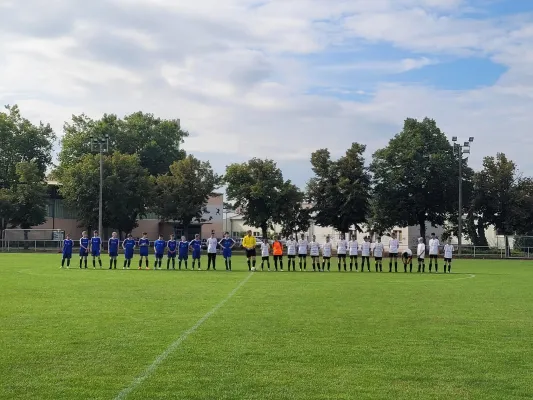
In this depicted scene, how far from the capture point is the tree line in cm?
5900

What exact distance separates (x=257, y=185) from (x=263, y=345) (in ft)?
167

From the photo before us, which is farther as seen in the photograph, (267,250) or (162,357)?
(267,250)

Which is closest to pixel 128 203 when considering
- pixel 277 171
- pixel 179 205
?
pixel 179 205

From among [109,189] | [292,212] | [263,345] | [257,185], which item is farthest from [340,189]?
[263,345]

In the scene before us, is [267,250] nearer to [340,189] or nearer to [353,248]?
[353,248]

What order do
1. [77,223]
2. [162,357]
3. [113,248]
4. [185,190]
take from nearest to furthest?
[162,357] → [113,248] → [185,190] → [77,223]

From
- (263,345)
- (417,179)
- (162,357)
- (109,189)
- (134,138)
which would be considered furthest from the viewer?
(134,138)

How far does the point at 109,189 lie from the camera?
63.2m

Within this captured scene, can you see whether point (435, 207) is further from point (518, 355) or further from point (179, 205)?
point (518, 355)

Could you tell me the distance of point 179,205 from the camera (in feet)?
213


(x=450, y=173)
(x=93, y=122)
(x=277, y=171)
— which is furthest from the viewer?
(x=93, y=122)

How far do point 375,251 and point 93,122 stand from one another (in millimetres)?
57836

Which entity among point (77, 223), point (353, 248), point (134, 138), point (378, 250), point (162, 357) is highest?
point (134, 138)

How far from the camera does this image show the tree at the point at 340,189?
2315 inches
